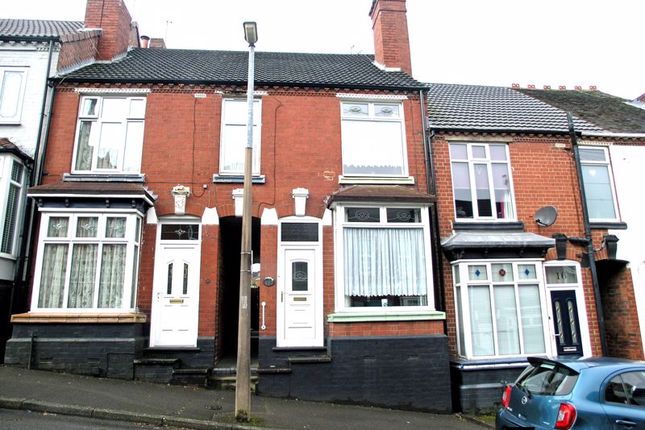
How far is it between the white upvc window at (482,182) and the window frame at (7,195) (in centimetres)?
1012

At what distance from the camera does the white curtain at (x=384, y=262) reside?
10117mm

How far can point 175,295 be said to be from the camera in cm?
1016

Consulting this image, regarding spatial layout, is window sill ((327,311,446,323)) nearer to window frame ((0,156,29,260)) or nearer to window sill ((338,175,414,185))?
window sill ((338,175,414,185))

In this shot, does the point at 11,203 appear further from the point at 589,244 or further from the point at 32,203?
the point at 589,244

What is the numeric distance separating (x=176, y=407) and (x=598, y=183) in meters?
11.4

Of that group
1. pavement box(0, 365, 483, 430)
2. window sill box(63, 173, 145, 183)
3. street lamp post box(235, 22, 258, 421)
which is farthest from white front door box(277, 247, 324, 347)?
window sill box(63, 173, 145, 183)

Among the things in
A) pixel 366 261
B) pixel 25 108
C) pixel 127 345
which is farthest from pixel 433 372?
pixel 25 108

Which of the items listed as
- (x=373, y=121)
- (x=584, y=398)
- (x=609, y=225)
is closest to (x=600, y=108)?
(x=609, y=225)

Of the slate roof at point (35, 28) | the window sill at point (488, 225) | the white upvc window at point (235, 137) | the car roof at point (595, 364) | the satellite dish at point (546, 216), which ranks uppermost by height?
the slate roof at point (35, 28)

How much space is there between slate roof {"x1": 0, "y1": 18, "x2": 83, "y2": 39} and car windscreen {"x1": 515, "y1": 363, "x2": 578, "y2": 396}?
12287 mm

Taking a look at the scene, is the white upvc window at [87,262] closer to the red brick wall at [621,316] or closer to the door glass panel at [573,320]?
the door glass panel at [573,320]

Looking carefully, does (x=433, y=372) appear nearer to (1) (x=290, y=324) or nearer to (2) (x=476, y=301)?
(2) (x=476, y=301)

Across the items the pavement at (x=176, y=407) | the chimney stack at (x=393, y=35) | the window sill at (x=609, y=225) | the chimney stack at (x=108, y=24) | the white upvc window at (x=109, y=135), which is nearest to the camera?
the pavement at (x=176, y=407)

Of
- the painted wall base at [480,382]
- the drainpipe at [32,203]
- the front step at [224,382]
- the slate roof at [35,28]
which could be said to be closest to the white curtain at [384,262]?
the painted wall base at [480,382]
